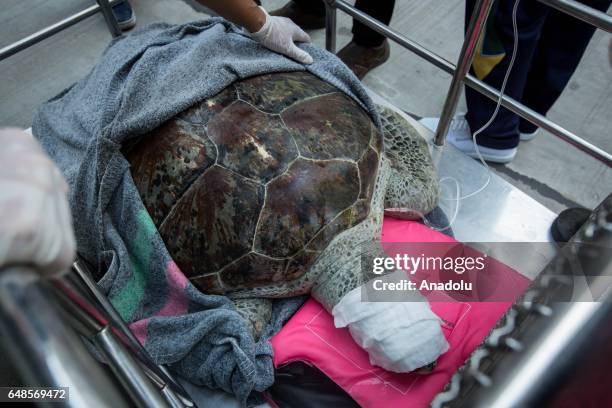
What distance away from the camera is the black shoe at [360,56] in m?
1.84

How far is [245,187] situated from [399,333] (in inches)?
17.0

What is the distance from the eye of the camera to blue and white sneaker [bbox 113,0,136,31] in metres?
2.05

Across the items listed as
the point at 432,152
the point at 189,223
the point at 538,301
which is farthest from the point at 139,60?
the point at 538,301

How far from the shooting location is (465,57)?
1072mm

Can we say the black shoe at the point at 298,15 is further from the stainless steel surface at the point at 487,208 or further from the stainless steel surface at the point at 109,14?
the stainless steel surface at the point at 487,208

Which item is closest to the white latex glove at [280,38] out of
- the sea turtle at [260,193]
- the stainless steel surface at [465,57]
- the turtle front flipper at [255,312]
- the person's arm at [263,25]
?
the person's arm at [263,25]

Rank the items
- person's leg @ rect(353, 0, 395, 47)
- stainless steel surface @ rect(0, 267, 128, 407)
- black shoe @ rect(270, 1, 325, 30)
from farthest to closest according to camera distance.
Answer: black shoe @ rect(270, 1, 325, 30), person's leg @ rect(353, 0, 395, 47), stainless steel surface @ rect(0, 267, 128, 407)

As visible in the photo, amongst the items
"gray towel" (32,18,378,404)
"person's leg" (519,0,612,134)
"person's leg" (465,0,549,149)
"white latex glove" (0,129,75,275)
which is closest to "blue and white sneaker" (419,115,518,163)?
"person's leg" (465,0,549,149)

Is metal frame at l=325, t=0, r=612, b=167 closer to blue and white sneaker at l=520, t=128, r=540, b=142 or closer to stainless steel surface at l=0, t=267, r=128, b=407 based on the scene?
blue and white sneaker at l=520, t=128, r=540, b=142

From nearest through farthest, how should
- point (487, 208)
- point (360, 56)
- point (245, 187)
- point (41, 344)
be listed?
point (41, 344) → point (245, 187) → point (487, 208) → point (360, 56)

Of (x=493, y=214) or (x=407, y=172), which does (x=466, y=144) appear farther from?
(x=407, y=172)

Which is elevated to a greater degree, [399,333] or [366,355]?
[399,333]

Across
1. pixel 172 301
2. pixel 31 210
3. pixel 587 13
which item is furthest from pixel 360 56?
pixel 31 210

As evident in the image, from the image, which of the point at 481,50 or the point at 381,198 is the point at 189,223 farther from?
the point at 481,50
